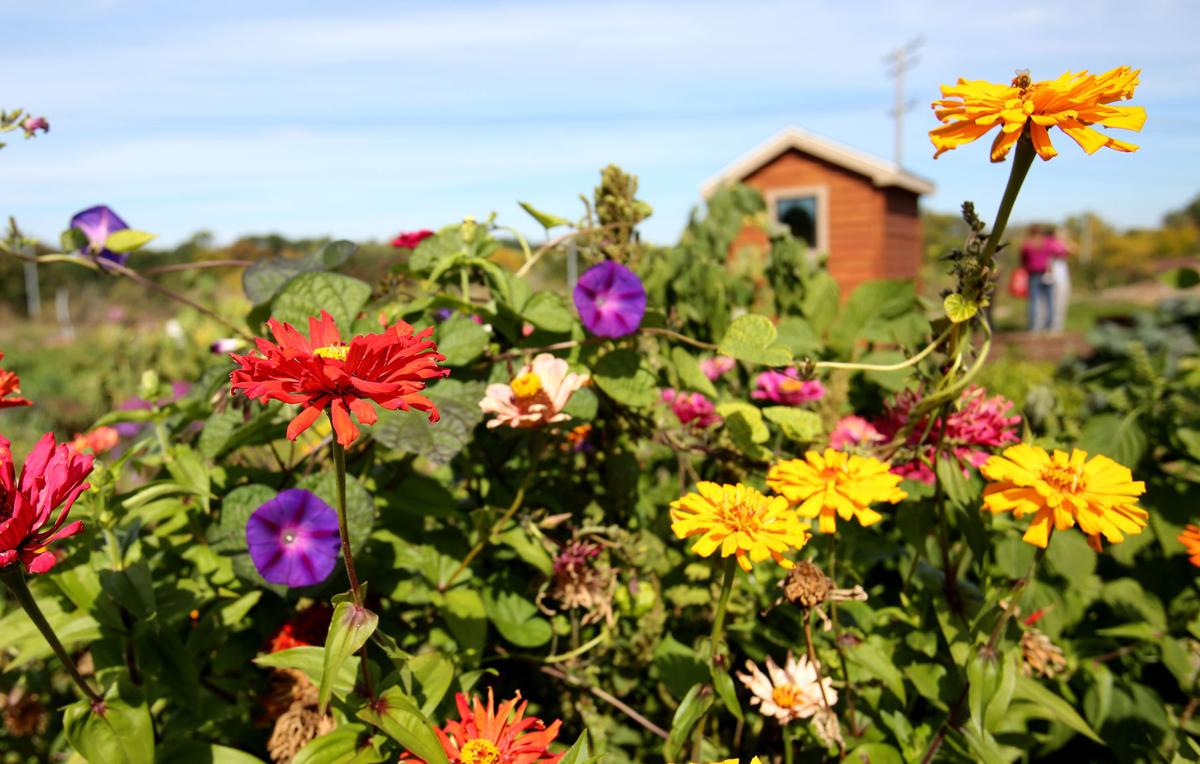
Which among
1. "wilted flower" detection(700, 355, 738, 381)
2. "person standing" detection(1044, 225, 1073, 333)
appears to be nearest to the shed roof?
"person standing" detection(1044, 225, 1073, 333)

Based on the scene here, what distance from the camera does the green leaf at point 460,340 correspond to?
1.22 m

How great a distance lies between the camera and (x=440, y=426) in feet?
3.69

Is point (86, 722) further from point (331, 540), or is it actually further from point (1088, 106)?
point (1088, 106)

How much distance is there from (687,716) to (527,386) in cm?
49

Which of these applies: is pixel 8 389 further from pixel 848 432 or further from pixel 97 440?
pixel 848 432

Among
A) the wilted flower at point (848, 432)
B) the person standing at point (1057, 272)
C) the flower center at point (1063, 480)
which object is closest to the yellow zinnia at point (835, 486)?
the flower center at point (1063, 480)

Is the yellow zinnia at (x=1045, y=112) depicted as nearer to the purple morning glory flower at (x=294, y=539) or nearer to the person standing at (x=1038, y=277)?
the purple morning glory flower at (x=294, y=539)

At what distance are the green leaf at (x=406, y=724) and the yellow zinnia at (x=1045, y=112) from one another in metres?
0.87

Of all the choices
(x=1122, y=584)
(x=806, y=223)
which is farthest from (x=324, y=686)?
(x=806, y=223)

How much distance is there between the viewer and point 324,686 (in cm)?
73

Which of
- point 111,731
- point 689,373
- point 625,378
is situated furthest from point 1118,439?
point 111,731

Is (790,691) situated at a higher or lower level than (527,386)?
lower

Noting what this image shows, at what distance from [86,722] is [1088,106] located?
1.40 metres

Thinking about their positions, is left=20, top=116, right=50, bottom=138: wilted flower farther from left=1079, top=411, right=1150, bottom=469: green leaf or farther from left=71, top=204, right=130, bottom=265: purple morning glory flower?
left=1079, top=411, right=1150, bottom=469: green leaf
